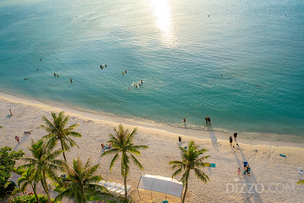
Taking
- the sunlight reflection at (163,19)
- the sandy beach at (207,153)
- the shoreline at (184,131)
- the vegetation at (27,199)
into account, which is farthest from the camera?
the sunlight reflection at (163,19)

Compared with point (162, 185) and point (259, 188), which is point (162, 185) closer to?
point (162, 185)

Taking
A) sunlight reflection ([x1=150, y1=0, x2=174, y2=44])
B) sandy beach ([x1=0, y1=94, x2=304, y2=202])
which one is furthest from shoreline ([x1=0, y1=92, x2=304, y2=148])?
sunlight reflection ([x1=150, y1=0, x2=174, y2=44])

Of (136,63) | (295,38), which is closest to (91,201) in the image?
(136,63)

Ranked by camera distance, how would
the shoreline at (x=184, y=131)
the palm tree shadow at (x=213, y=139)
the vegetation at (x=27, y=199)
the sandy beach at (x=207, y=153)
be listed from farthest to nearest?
the shoreline at (x=184, y=131) → the palm tree shadow at (x=213, y=139) → the sandy beach at (x=207, y=153) → the vegetation at (x=27, y=199)

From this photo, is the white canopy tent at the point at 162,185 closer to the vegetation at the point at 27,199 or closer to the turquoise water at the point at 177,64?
the vegetation at the point at 27,199

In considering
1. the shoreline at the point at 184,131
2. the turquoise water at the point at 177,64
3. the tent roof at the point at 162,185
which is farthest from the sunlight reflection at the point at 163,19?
the tent roof at the point at 162,185

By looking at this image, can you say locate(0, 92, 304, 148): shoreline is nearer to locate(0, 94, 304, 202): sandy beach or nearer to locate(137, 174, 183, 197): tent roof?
locate(0, 94, 304, 202): sandy beach
